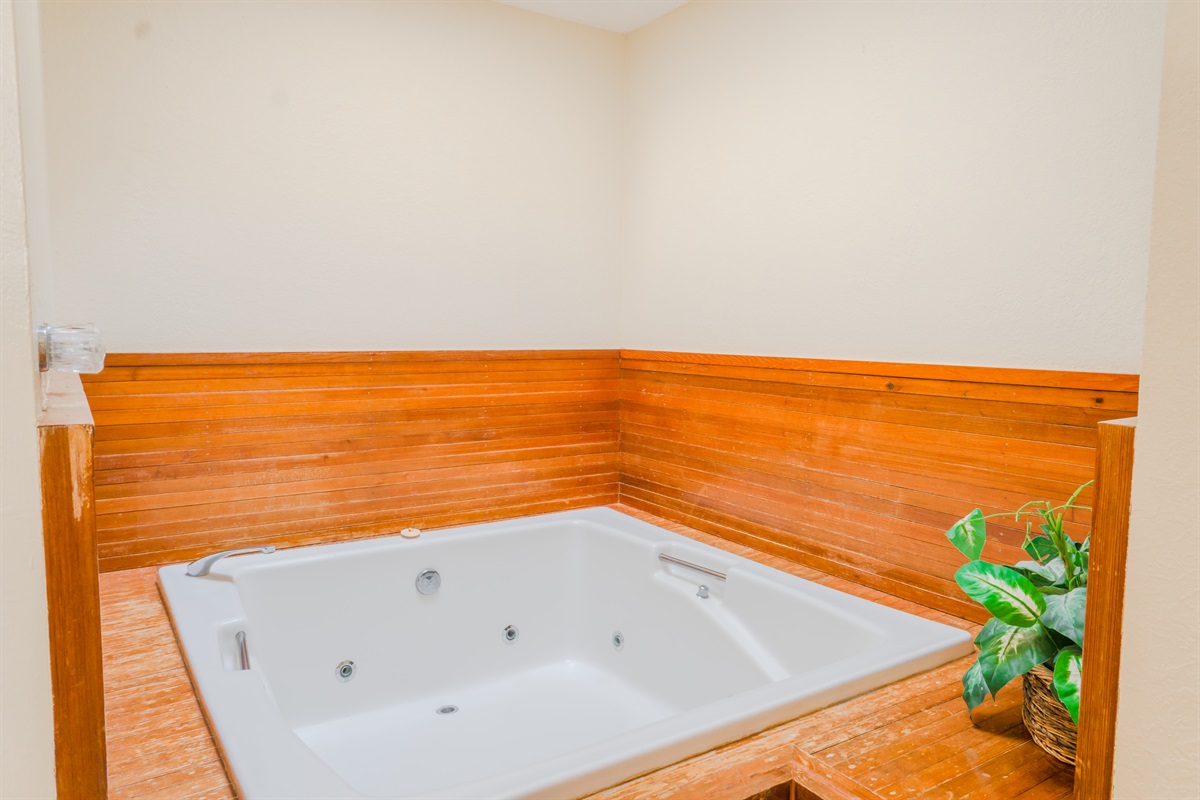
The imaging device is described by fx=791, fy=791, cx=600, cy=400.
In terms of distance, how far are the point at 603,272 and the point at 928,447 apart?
1.38 metres

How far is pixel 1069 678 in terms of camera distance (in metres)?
1.08

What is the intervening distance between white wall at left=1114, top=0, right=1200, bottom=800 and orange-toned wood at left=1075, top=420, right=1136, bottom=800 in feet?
0.30

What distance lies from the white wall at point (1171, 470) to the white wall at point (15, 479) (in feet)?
2.76

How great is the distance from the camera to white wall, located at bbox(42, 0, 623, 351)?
6.57 ft

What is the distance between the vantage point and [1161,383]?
2.03ft

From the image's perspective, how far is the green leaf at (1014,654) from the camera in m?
1.16

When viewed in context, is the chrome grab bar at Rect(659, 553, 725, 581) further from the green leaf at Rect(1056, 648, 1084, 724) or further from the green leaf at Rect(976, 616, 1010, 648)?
the green leaf at Rect(1056, 648, 1084, 724)

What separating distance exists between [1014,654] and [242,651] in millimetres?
1521

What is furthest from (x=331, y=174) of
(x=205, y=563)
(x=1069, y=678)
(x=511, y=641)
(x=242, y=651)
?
(x=1069, y=678)

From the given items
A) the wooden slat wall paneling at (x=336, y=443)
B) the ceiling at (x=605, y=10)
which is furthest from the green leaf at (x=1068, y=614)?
the ceiling at (x=605, y=10)

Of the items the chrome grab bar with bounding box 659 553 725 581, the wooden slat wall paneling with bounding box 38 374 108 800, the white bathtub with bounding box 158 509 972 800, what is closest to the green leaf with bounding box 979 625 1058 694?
the white bathtub with bounding box 158 509 972 800

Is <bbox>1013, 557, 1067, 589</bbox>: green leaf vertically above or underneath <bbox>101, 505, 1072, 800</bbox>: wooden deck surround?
above

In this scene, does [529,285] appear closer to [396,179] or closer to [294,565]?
[396,179]

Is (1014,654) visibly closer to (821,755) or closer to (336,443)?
(821,755)
